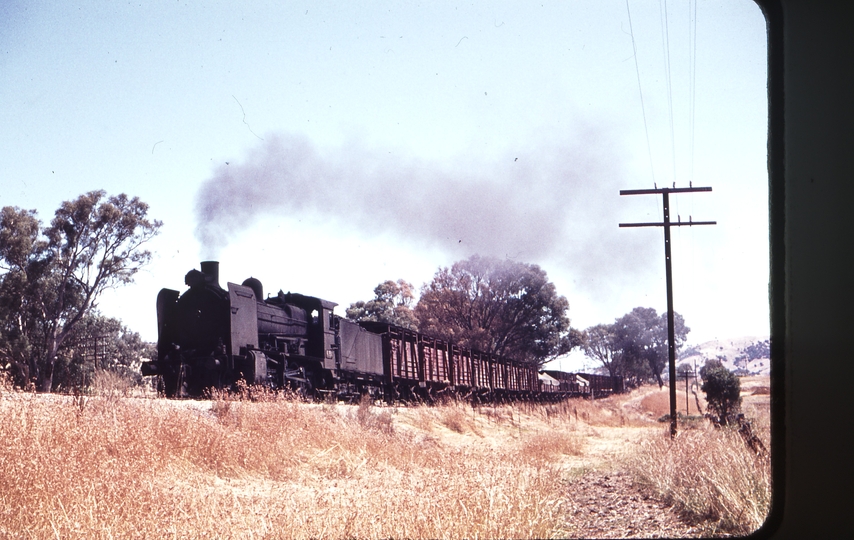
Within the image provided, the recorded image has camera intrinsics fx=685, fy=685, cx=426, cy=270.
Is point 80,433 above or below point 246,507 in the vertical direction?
above

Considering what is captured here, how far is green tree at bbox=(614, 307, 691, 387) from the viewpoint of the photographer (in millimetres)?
55406

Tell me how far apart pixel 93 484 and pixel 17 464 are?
869 millimetres

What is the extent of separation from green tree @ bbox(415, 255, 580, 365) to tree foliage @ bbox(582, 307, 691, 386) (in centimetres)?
1565

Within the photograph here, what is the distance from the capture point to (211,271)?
14906 mm

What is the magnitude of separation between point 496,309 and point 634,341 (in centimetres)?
2496

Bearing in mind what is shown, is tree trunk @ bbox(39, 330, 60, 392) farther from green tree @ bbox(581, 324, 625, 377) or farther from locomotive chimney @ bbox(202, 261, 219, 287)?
green tree @ bbox(581, 324, 625, 377)

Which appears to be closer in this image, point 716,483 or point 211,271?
point 716,483

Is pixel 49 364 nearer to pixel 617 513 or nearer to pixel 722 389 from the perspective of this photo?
pixel 722 389

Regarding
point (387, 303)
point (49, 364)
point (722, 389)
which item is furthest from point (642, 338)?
point (49, 364)

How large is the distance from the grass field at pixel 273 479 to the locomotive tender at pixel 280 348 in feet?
8.37

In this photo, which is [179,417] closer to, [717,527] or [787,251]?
[717,527]

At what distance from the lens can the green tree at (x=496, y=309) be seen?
3394 centimetres

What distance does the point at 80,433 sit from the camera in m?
7.85

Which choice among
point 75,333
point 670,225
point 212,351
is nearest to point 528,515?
point 212,351
